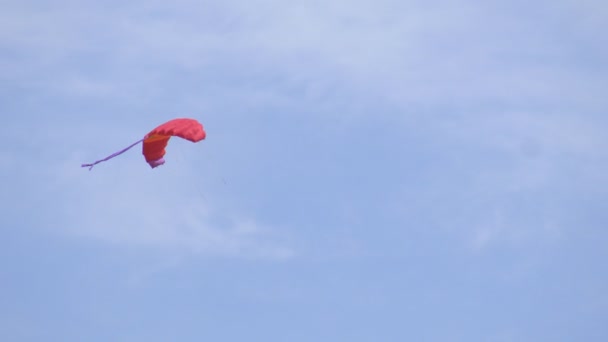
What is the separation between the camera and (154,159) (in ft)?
154

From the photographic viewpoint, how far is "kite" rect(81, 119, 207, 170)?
44.6 meters

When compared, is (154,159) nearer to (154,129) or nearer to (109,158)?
(154,129)

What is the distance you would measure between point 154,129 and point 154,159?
1.93m

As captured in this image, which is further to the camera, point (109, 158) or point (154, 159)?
point (154, 159)

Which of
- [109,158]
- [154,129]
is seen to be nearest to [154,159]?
[154,129]

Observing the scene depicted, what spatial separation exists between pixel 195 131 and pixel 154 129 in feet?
6.22

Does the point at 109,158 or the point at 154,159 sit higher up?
the point at 154,159

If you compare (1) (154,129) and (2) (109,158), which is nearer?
(2) (109,158)

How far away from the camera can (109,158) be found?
4031 cm

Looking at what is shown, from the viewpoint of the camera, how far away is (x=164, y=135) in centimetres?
4497

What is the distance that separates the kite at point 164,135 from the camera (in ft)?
146

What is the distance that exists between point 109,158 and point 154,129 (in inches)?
212

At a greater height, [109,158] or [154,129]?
[154,129]

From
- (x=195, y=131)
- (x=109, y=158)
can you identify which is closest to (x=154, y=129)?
(x=195, y=131)
